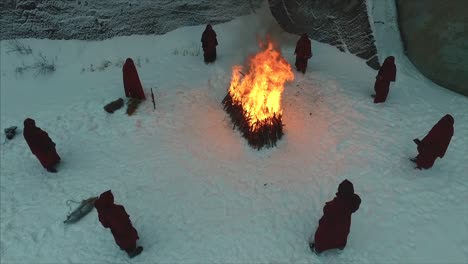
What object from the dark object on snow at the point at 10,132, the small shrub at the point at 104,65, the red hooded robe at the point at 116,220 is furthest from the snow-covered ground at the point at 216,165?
the red hooded robe at the point at 116,220

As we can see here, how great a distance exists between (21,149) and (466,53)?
1061cm

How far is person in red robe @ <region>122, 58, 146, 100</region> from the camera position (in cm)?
1011

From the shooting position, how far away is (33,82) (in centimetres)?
1144

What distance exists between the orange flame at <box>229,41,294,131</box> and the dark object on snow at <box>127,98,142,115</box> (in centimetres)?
242

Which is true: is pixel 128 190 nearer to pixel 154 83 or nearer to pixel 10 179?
pixel 10 179

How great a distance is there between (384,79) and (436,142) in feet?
7.65

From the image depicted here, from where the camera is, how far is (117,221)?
6668 mm

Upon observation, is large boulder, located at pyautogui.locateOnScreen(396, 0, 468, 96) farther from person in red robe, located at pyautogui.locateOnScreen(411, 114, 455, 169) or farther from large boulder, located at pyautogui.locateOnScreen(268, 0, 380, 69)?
person in red robe, located at pyautogui.locateOnScreen(411, 114, 455, 169)

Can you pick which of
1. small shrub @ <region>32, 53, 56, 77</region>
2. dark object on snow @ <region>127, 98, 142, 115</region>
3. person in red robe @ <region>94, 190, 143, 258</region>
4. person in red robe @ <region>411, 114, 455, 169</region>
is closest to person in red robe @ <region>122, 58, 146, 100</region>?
dark object on snow @ <region>127, 98, 142, 115</region>

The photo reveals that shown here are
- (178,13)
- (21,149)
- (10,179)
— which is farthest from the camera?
(178,13)

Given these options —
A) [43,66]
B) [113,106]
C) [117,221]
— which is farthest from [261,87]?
[43,66]

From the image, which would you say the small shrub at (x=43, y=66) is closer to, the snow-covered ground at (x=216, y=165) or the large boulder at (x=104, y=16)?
the snow-covered ground at (x=216, y=165)

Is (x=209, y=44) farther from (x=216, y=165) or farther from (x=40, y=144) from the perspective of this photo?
(x=40, y=144)

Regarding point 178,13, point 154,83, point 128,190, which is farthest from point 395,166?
point 178,13
